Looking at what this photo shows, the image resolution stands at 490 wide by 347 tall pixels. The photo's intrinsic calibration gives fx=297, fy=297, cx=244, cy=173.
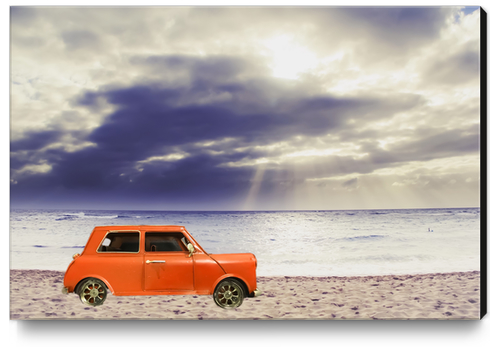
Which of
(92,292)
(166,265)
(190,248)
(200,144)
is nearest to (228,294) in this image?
(190,248)

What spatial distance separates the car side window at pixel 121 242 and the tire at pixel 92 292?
17.9 inches

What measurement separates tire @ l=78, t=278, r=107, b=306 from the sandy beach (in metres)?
0.31

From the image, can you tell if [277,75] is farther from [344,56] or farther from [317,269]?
[317,269]

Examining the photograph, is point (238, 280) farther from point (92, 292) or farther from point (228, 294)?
point (92, 292)

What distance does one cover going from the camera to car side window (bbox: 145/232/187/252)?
4.30 m

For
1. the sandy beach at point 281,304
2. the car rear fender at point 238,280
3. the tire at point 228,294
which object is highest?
the car rear fender at point 238,280

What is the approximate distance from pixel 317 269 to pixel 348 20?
18.8 feet

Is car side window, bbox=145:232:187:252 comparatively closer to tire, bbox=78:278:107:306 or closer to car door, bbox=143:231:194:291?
car door, bbox=143:231:194:291

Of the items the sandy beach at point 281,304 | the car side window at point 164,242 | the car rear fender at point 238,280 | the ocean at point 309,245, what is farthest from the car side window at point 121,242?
the ocean at point 309,245

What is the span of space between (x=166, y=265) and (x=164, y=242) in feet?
1.08

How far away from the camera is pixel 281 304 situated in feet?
16.4

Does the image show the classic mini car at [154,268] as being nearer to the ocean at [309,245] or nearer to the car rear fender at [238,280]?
the car rear fender at [238,280]

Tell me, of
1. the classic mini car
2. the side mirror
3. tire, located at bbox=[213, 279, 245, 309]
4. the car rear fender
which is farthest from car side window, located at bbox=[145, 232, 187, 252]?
tire, located at bbox=[213, 279, 245, 309]

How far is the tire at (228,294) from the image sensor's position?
425cm
